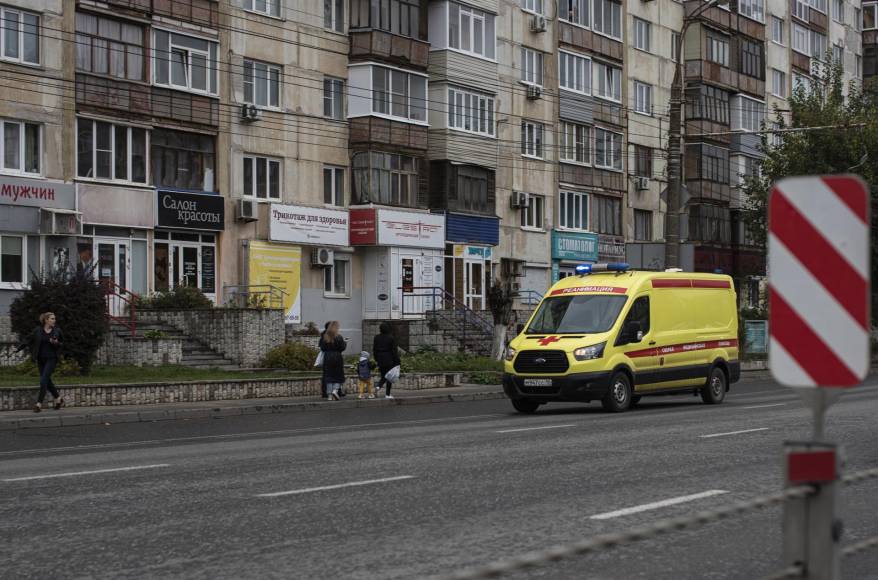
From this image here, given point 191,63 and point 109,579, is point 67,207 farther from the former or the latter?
point 109,579

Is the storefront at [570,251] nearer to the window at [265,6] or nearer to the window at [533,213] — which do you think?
the window at [533,213]

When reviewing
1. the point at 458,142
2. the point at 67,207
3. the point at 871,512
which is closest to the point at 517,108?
the point at 458,142

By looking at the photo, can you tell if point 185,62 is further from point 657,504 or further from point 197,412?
point 657,504

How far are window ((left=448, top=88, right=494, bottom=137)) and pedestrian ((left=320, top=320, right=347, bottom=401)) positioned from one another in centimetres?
2114

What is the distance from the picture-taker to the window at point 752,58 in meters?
67.3

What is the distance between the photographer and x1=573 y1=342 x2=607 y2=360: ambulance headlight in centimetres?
2262

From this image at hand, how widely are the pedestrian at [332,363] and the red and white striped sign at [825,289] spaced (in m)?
23.0

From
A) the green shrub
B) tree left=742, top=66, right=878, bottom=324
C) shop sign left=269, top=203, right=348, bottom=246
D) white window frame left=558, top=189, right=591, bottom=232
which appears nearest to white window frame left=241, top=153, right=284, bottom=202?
shop sign left=269, top=203, right=348, bottom=246

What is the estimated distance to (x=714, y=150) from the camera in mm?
64562

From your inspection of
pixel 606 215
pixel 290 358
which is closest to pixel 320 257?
pixel 290 358

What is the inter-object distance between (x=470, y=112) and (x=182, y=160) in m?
13.0

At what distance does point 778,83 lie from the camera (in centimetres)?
7250

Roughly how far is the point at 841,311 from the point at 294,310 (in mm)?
38568

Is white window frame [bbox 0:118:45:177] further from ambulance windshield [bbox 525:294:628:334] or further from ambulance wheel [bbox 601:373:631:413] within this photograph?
ambulance wheel [bbox 601:373:631:413]
